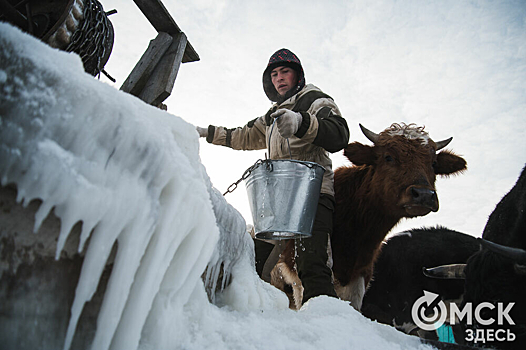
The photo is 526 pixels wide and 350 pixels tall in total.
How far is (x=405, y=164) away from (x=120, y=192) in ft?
9.15

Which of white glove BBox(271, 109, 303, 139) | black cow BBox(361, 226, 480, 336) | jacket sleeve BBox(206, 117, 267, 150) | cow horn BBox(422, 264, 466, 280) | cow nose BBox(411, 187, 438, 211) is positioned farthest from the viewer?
black cow BBox(361, 226, 480, 336)

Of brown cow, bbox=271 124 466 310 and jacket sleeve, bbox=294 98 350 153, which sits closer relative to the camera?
jacket sleeve, bbox=294 98 350 153

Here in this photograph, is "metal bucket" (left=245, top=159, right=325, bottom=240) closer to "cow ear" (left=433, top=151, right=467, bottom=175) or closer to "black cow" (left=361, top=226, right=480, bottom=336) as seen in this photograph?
"cow ear" (left=433, top=151, right=467, bottom=175)

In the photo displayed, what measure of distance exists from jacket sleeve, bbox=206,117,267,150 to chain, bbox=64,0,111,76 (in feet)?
5.52

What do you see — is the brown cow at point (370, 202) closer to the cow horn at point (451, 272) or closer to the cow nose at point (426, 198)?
the cow nose at point (426, 198)

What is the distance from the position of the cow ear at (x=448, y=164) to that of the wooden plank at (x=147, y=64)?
2.79 metres

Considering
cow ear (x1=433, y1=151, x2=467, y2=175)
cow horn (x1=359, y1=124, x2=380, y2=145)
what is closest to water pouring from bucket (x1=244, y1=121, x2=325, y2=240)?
cow horn (x1=359, y1=124, x2=380, y2=145)

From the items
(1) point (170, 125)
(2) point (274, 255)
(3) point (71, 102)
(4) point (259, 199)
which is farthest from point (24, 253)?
(2) point (274, 255)

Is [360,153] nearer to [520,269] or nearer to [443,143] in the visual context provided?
[443,143]

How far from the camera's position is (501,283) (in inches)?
143

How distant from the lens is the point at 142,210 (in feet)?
2.70

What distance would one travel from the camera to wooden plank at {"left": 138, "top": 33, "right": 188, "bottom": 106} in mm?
2449

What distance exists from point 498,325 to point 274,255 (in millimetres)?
2603

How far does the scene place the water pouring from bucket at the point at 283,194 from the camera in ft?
7.43
